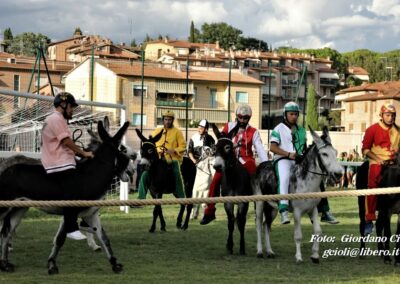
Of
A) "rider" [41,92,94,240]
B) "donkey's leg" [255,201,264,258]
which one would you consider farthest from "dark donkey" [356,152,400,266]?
"rider" [41,92,94,240]

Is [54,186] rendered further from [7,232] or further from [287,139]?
[287,139]

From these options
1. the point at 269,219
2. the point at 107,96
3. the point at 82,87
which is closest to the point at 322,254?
the point at 269,219

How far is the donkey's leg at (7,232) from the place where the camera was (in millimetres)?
10859

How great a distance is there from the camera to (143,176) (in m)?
17.8

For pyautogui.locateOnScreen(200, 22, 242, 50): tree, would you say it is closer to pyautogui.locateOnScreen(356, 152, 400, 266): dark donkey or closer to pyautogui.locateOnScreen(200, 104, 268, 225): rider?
pyautogui.locateOnScreen(200, 104, 268, 225): rider

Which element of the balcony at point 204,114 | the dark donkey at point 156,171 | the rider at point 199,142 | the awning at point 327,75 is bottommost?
the dark donkey at point 156,171

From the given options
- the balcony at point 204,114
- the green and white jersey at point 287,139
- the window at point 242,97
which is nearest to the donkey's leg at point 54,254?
the green and white jersey at point 287,139

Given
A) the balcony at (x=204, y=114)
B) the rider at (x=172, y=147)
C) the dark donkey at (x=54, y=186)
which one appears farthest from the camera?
the balcony at (x=204, y=114)

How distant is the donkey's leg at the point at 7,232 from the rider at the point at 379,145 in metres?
5.33

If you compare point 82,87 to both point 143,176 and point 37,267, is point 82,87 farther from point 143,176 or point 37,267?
point 37,267

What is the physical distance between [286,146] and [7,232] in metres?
4.51

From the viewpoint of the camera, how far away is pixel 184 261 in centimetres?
1220

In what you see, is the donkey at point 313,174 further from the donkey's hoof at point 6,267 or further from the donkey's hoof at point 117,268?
the donkey's hoof at point 6,267

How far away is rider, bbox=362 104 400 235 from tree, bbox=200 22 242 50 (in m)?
158
